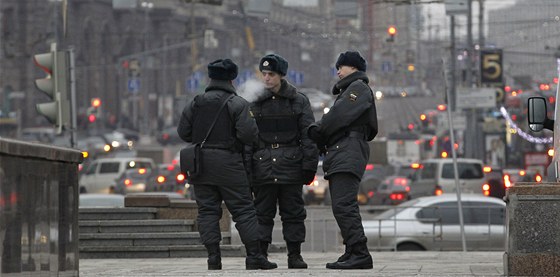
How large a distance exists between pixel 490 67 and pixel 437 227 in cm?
3625

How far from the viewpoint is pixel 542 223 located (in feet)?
39.2

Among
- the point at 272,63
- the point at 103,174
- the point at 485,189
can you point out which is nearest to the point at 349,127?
the point at 272,63

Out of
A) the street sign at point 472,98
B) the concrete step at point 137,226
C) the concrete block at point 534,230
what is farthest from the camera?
the street sign at point 472,98

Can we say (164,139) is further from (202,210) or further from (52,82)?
(202,210)

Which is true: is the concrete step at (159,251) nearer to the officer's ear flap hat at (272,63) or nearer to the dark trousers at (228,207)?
the dark trousers at (228,207)

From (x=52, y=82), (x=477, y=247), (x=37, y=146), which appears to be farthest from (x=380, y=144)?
(x=37, y=146)

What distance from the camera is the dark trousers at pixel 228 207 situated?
543 inches

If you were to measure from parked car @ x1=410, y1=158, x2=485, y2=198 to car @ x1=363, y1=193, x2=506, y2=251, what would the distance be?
50.5 ft

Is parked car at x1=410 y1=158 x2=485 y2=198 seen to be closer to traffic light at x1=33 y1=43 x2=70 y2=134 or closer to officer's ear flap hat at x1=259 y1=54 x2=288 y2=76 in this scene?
traffic light at x1=33 y1=43 x2=70 y2=134

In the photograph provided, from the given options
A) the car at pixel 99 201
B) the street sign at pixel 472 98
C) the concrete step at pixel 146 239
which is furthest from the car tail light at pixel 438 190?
the concrete step at pixel 146 239

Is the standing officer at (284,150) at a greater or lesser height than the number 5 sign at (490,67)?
greater

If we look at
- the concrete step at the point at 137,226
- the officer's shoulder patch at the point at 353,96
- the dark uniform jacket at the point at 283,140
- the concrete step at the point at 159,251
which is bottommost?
the concrete step at the point at 159,251

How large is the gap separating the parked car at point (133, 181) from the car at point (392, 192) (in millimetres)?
6701

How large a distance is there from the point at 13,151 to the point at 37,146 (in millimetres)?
650
